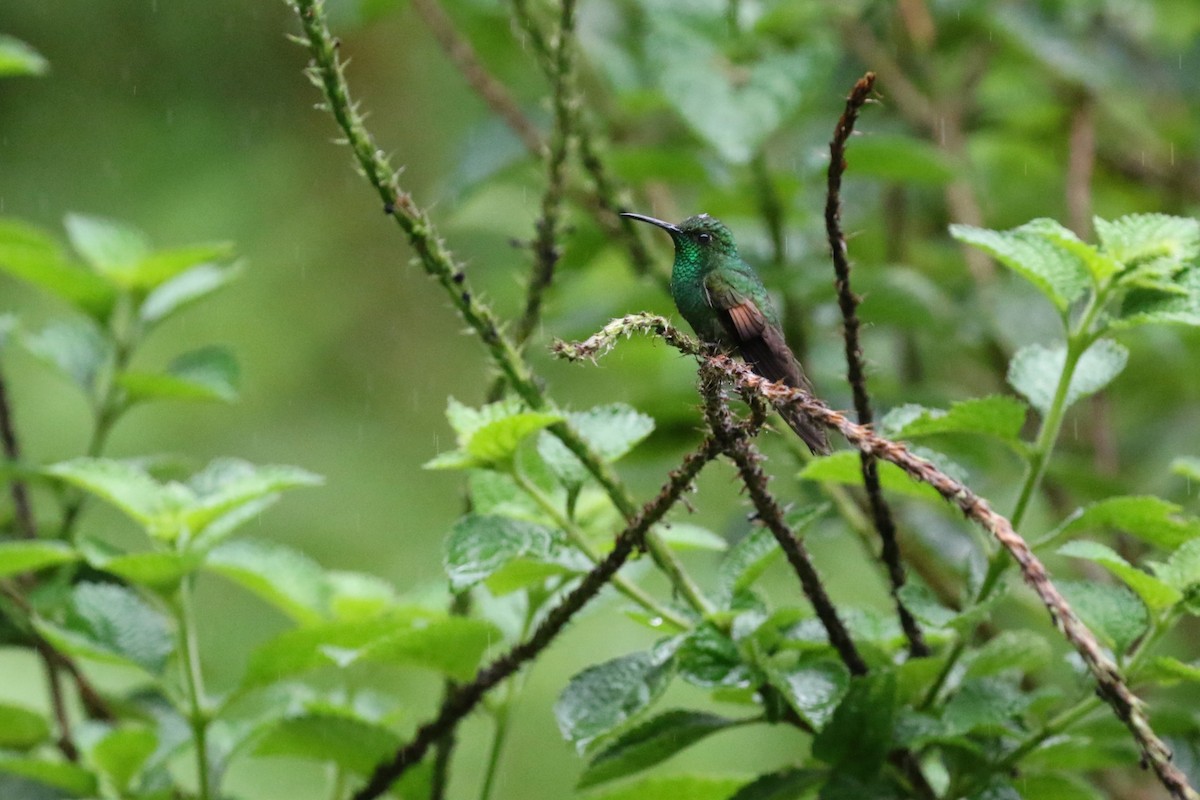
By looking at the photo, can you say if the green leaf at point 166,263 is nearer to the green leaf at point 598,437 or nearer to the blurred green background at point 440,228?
the blurred green background at point 440,228

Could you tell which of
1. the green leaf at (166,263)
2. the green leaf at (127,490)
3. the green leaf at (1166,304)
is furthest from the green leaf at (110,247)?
the green leaf at (1166,304)

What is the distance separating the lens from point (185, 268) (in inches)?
77.0

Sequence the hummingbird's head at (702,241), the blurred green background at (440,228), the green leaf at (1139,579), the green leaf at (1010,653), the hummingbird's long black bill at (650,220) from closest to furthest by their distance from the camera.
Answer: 1. the green leaf at (1139,579)
2. the green leaf at (1010,653)
3. the hummingbird's long black bill at (650,220)
4. the hummingbird's head at (702,241)
5. the blurred green background at (440,228)

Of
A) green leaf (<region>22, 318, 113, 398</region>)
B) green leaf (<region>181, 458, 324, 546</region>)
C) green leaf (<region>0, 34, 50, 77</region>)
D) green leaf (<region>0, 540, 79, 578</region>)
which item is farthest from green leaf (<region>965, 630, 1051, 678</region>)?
green leaf (<region>0, 34, 50, 77</region>)

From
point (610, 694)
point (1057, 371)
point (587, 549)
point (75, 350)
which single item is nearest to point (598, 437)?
point (587, 549)

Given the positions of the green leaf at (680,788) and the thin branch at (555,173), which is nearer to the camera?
the thin branch at (555,173)

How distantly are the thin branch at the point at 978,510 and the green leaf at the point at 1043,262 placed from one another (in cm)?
33

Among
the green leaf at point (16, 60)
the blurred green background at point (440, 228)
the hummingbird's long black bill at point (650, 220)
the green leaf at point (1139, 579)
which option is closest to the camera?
the green leaf at point (1139, 579)

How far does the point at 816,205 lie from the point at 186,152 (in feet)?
10.4

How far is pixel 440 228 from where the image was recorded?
2.79 metres

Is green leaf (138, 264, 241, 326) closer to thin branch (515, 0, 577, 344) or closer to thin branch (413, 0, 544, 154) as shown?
thin branch (413, 0, 544, 154)

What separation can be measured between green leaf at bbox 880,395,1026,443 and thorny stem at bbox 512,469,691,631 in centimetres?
28

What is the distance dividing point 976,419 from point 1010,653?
0.77ft

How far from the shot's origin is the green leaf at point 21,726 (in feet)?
5.26
